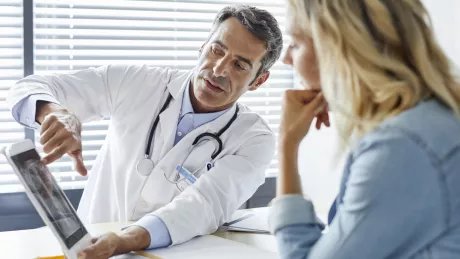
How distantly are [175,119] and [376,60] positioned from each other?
113cm

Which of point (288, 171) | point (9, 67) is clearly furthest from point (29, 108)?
point (288, 171)

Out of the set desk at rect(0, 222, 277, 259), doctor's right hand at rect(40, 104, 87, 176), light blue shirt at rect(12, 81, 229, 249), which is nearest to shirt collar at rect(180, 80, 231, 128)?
light blue shirt at rect(12, 81, 229, 249)

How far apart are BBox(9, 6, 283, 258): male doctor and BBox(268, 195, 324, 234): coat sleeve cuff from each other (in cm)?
69

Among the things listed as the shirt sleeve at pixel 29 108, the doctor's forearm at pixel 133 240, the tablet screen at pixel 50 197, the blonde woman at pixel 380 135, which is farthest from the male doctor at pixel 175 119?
the blonde woman at pixel 380 135

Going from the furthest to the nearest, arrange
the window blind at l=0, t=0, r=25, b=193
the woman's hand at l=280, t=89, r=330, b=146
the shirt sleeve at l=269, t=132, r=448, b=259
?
1. the window blind at l=0, t=0, r=25, b=193
2. the woman's hand at l=280, t=89, r=330, b=146
3. the shirt sleeve at l=269, t=132, r=448, b=259

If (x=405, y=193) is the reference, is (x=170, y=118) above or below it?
below

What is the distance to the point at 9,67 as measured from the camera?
2736mm

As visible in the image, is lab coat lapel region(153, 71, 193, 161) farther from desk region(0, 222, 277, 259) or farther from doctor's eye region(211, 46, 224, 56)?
desk region(0, 222, 277, 259)

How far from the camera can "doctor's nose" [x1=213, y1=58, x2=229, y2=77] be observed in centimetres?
203

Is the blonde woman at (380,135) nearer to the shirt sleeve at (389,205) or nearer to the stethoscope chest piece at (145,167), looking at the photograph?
the shirt sleeve at (389,205)

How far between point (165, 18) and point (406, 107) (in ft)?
7.12

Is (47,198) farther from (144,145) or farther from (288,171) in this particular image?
(144,145)

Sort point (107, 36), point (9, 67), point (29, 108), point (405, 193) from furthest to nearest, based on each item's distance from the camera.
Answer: point (107, 36) < point (9, 67) < point (29, 108) < point (405, 193)

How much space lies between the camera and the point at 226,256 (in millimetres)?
1537
